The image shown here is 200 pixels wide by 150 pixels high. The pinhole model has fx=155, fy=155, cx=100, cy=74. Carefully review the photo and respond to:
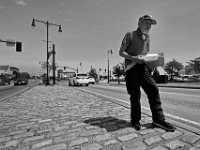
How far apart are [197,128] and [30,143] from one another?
2868mm

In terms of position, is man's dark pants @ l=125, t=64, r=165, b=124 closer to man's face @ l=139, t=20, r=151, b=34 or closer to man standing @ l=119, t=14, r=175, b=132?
man standing @ l=119, t=14, r=175, b=132

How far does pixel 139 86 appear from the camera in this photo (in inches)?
108

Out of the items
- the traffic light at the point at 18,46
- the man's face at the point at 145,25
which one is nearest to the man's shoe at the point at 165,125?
the man's face at the point at 145,25

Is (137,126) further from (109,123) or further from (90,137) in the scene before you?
(90,137)

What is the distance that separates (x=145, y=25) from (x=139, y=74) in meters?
0.88

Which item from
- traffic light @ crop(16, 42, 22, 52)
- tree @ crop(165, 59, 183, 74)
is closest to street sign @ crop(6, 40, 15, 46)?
traffic light @ crop(16, 42, 22, 52)

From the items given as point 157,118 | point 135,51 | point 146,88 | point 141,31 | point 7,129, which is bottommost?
point 7,129

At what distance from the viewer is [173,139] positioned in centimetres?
226

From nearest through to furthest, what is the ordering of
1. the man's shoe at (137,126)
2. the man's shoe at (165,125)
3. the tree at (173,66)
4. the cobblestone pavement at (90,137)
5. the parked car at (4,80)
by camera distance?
1. the cobblestone pavement at (90,137)
2. the man's shoe at (165,125)
3. the man's shoe at (137,126)
4. the parked car at (4,80)
5. the tree at (173,66)

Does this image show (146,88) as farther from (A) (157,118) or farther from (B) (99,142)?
(B) (99,142)

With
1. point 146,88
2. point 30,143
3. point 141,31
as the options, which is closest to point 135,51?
point 141,31

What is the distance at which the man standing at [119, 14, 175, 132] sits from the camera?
2.70 m

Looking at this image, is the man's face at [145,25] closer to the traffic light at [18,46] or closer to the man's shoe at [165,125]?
the man's shoe at [165,125]

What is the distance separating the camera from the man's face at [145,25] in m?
2.73
